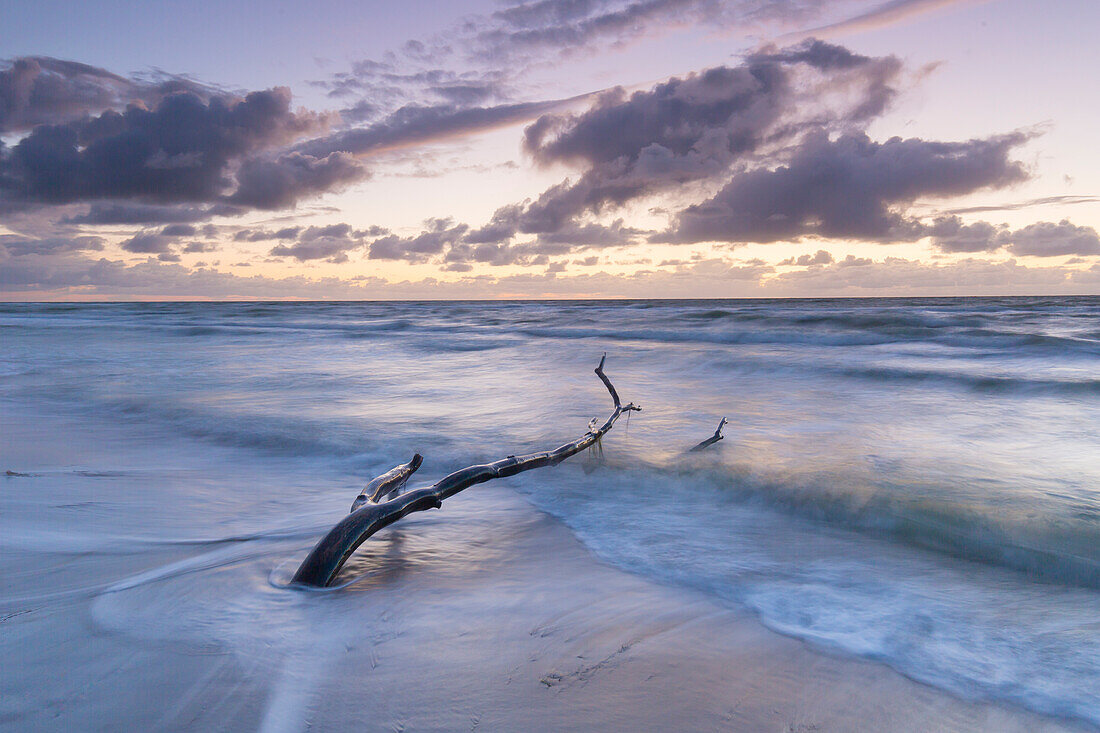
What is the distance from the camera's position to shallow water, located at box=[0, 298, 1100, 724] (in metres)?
2.16

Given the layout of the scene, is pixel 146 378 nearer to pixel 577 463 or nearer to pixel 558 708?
pixel 577 463

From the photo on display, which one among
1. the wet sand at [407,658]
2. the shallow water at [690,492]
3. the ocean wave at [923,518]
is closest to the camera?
the wet sand at [407,658]

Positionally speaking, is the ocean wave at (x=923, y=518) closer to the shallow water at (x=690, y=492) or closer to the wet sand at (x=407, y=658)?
the shallow water at (x=690, y=492)

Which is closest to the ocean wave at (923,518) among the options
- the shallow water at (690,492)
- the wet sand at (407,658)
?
the shallow water at (690,492)


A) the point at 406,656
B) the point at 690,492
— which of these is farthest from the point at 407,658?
the point at 690,492

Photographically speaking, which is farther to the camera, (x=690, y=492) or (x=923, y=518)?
(x=690, y=492)

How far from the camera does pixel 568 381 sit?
30.5 feet

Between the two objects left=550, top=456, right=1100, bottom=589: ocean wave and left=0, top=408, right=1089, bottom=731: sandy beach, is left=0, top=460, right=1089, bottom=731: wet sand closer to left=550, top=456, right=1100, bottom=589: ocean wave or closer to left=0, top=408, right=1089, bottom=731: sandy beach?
left=0, top=408, right=1089, bottom=731: sandy beach

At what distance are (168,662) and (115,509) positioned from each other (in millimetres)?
1963

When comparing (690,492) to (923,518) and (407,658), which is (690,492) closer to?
(923,518)

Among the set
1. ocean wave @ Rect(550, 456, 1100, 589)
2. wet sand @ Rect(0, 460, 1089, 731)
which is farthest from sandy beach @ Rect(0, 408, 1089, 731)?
ocean wave @ Rect(550, 456, 1100, 589)

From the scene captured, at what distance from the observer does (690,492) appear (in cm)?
395

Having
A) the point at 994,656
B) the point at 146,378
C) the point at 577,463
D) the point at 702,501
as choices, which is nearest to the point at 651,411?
the point at 577,463

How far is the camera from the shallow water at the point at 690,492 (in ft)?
7.07
